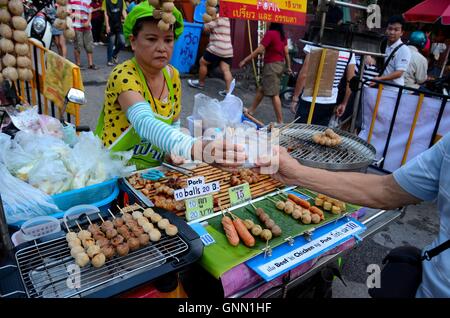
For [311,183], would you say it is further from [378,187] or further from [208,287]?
[208,287]

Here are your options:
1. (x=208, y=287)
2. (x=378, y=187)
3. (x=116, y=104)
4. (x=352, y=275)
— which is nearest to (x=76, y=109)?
(x=116, y=104)

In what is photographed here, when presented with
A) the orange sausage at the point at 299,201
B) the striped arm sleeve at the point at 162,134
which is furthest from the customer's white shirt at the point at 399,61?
the striped arm sleeve at the point at 162,134

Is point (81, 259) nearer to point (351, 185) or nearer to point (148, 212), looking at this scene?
point (148, 212)

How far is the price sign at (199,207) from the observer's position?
195 centimetres

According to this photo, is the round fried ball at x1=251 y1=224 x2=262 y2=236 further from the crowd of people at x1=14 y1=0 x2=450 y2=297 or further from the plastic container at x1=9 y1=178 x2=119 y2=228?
the plastic container at x1=9 y1=178 x2=119 y2=228

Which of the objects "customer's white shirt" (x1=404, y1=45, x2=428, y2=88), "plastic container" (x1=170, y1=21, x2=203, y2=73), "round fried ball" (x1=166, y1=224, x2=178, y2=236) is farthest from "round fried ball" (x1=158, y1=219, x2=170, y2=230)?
"plastic container" (x1=170, y1=21, x2=203, y2=73)

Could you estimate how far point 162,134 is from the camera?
5.78 ft

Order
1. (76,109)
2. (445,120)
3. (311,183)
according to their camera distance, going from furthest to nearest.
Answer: (445,120) < (76,109) < (311,183)

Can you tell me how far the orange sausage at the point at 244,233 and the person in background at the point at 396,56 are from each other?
4.64 meters

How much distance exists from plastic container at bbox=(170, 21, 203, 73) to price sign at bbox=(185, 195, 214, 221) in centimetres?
819

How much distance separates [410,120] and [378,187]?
3249mm

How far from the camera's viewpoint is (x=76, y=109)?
3.41 metres

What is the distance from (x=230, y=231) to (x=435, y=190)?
106cm

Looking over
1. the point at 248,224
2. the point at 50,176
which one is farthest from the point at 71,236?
the point at 248,224
